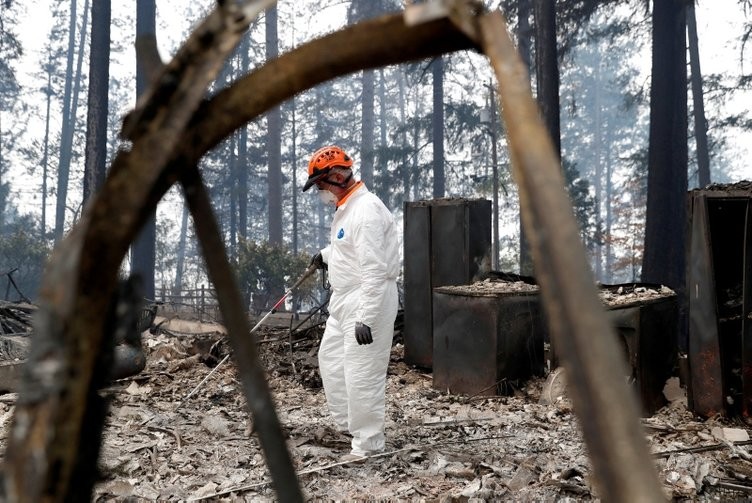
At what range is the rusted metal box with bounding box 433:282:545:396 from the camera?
673cm

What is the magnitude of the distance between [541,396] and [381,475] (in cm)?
274

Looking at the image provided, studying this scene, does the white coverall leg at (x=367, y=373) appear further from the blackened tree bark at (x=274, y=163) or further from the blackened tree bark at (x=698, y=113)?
the blackened tree bark at (x=274, y=163)

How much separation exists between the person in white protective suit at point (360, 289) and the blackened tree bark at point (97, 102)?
10257 millimetres

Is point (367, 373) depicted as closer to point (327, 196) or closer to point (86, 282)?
point (327, 196)

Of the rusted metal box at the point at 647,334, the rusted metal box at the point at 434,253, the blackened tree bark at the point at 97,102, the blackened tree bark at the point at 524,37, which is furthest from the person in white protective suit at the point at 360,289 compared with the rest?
the blackened tree bark at the point at 524,37

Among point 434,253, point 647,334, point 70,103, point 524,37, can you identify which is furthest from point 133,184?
point 70,103

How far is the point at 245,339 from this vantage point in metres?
1.32

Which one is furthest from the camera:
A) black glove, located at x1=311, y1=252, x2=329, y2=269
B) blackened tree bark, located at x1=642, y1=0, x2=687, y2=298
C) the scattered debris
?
blackened tree bark, located at x1=642, y1=0, x2=687, y2=298

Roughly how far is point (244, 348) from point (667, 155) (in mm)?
12310

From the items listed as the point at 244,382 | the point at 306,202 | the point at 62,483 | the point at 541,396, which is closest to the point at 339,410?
the point at 541,396

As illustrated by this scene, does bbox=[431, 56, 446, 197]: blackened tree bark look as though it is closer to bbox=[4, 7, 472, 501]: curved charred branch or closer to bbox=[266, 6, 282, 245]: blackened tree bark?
bbox=[266, 6, 282, 245]: blackened tree bark

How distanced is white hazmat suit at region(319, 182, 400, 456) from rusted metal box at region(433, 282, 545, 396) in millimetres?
1911

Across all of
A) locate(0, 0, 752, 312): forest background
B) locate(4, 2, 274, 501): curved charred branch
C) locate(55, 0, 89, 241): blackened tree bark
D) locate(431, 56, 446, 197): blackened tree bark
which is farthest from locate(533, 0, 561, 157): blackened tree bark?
locate(55, 0, 89, 241): blackened tree bark

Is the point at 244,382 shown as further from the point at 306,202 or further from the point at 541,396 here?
the point at 306,202
